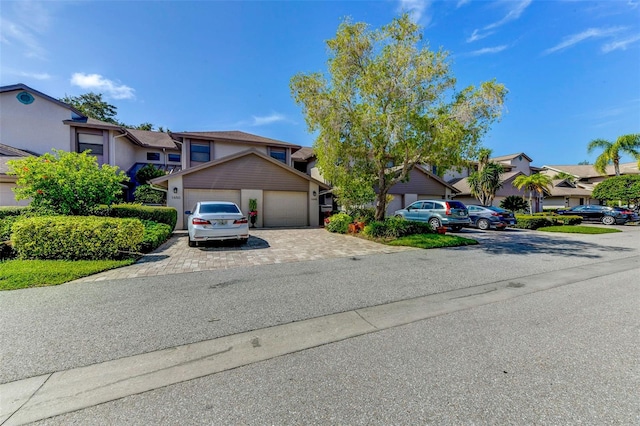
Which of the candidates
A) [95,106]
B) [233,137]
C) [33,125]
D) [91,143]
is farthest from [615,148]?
[95,106]

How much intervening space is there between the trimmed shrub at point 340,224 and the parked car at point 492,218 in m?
9.01

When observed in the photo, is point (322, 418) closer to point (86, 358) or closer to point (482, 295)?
point (86, 358)

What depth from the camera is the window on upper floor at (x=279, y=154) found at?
68.8ft

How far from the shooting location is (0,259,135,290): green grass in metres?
5.07

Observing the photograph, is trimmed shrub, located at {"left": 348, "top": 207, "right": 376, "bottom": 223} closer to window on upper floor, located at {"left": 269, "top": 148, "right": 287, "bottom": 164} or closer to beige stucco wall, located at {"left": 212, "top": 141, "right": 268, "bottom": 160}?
window on upper floor, located at {"left": 269, "top": 148, "right": 287, "bottom": 164}

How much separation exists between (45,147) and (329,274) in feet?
75.6

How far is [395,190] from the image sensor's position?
21609mm

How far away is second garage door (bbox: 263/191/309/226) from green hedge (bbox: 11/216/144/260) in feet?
31.8

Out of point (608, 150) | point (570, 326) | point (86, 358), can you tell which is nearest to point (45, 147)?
point (86, 358)

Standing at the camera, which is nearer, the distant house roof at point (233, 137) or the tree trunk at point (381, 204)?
the tree trunk at point (381, 204)

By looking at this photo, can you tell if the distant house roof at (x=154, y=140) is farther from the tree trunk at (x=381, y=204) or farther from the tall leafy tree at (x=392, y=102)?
the tree trunk at (x=381, y=204)

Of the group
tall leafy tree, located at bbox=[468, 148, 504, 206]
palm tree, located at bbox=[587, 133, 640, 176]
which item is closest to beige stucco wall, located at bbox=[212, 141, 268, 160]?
tall leafy tree, located at bbox=[468, 148, 504, 206]

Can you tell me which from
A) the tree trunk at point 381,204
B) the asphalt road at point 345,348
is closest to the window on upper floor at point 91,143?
the asphalt road at point 345,348

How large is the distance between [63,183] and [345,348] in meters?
11.0
